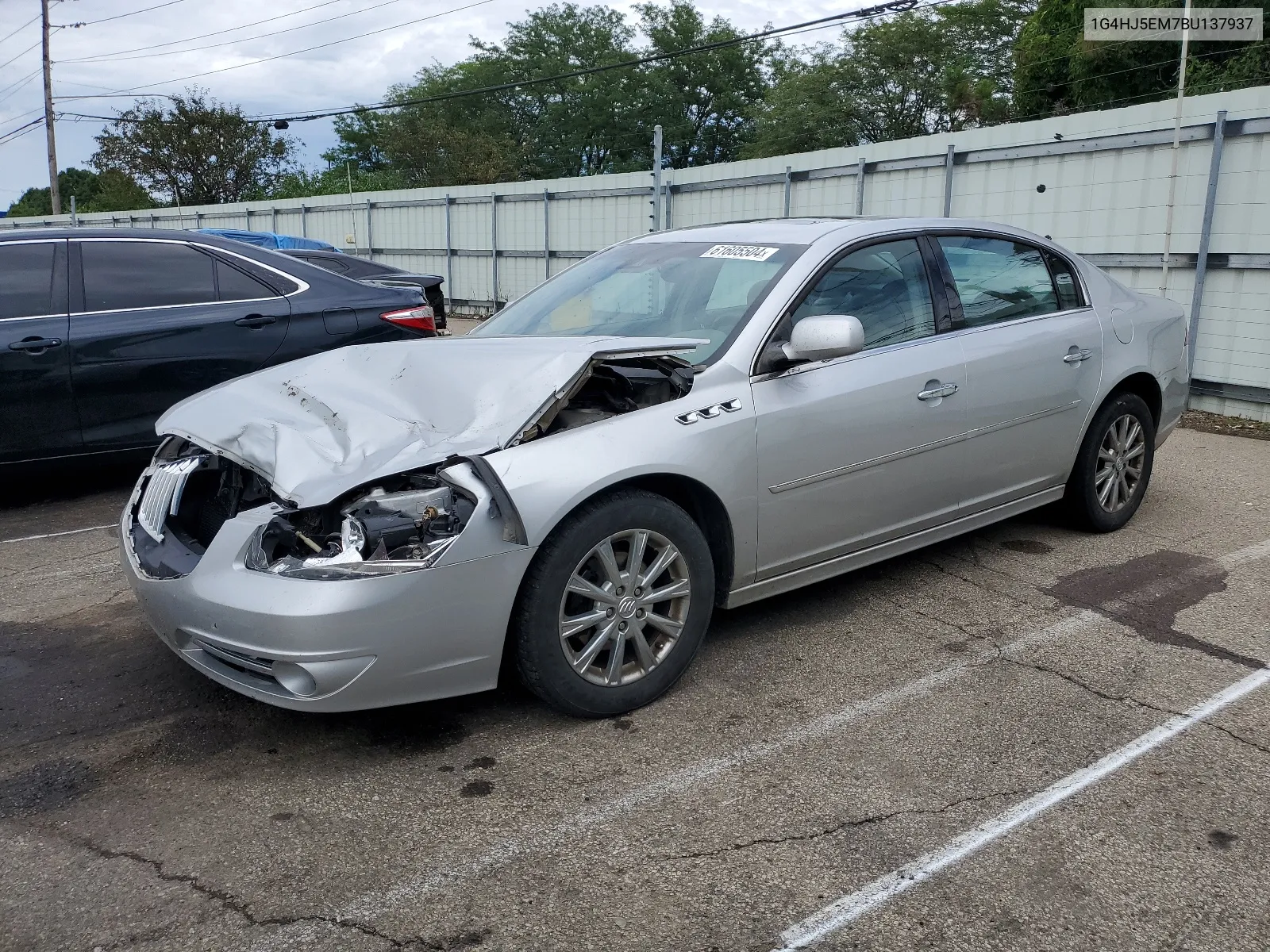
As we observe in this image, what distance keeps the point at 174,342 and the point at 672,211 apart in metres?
10.3

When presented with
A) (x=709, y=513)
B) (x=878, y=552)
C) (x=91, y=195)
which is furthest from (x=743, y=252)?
(x=91, y=195)

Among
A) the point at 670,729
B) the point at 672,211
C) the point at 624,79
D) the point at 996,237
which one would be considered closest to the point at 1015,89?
the point at 624,79

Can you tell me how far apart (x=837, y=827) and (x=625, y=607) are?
95cm

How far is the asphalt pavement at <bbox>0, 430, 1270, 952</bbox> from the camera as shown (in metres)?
2.50

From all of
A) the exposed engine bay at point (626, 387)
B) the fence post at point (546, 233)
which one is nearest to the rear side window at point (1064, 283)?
the exposed engine bay at point (626, 387)

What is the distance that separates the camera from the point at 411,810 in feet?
9.75

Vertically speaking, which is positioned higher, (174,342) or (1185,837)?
(174,342)

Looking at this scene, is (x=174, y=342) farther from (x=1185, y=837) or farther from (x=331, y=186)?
(x=331, y=186)

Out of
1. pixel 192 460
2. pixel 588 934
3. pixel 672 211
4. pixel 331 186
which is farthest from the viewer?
pixel 331 186

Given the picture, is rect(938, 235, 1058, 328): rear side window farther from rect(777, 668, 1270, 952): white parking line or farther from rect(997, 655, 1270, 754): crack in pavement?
rect(777, 668, 1270, 952): white parking line

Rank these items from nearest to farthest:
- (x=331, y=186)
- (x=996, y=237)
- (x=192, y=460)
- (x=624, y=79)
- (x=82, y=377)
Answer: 1. (x=192, y=460)
2. (x=996, y=237)
3. (x=82, y=377)
4. (x=331, y=186)
5. (x=624, y=79)

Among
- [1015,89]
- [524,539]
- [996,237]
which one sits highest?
[1015,89]

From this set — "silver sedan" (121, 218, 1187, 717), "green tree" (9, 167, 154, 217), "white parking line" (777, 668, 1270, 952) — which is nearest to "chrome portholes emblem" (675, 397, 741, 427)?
"silver sedan" (121, 218, 1187, 717)

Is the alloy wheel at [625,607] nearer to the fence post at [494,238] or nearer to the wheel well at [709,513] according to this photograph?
the wheel well at [709,513]
